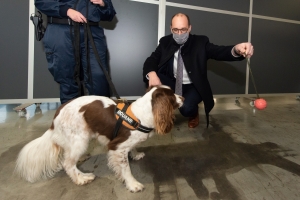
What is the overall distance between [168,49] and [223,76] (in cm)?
170

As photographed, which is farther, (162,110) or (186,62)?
(186,62)

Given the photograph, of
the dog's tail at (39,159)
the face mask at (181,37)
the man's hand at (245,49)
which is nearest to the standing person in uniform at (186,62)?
the face mask at (181,37)

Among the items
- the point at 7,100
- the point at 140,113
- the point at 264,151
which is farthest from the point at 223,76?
the point at 7,100

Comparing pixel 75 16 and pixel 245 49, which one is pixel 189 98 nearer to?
pixel 245 49

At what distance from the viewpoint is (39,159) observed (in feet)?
4.22

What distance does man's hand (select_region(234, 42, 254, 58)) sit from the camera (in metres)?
1.57

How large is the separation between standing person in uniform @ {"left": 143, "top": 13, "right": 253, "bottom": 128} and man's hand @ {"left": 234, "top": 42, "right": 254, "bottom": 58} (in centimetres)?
21

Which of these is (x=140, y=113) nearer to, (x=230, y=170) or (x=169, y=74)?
(x=230, y=170)

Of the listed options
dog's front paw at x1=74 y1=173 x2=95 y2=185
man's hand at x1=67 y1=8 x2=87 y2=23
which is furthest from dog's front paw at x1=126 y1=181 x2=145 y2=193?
man's hand at x1=67 y1=8 x2=87 y2=23

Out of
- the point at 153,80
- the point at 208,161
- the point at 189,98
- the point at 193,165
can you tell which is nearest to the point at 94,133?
the point at 153,80

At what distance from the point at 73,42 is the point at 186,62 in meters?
1.19

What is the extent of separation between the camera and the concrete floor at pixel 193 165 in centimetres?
118

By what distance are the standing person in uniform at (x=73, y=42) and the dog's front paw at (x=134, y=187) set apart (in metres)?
1.14

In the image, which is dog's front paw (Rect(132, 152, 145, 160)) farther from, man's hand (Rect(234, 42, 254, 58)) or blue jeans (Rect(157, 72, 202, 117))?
man's hand (Rect(234, 42, 254, 58))
